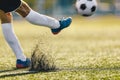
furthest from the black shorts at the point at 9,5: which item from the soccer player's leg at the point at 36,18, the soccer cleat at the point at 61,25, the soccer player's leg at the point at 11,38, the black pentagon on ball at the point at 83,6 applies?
the black pentagon on ball at the point at 83,6

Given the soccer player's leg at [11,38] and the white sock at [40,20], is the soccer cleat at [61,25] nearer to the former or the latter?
the white sock at [40,20]

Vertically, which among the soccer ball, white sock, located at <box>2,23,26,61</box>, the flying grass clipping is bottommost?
the flying grass clipping

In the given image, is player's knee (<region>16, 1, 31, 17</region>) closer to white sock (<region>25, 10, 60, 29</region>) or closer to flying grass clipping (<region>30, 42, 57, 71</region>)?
white sock (<region>25, 10, 60, 29</region>)

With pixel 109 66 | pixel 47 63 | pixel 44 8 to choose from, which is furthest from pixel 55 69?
pixel 44 8

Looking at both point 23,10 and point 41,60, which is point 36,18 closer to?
point 23,10

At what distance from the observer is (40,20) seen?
7.87 meters

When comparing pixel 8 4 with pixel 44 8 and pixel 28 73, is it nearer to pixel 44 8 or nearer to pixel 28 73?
pixel 28 73

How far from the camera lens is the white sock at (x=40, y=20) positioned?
780 centimetres

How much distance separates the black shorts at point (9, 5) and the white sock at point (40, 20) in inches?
11.0

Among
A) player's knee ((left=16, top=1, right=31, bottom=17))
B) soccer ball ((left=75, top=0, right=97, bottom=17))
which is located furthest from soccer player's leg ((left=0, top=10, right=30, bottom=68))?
soccer ball ((left=75, top=0, right=97, bottom=17))

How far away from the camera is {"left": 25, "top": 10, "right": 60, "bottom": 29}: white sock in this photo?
7805 millimetres

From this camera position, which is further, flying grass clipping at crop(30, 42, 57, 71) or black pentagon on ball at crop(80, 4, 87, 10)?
black pentagon on ball at crop(80, 4, 87, 10)

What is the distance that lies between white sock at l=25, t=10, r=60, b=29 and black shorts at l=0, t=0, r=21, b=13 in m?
0.28

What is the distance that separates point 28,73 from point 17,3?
103 centimetres
